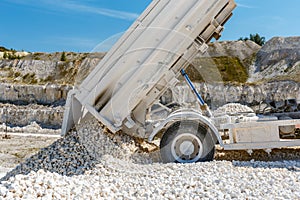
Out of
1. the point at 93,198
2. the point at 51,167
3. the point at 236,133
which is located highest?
the point at 236,133

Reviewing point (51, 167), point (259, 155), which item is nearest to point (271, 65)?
point (259, 155)

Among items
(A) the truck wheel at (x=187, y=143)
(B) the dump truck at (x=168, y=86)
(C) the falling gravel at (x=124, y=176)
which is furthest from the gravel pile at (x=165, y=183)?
(B) the dump truck at (x=168, y=86)

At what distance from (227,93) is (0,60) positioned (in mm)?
25781

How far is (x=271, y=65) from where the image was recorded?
1120 inches

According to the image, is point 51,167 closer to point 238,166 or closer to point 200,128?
point 200,128

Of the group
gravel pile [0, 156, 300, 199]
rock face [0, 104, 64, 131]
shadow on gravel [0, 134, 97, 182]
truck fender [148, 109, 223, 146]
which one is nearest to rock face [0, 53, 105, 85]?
rock face [0, 104, 64, 131]

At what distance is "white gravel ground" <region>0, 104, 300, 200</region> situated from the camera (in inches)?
149

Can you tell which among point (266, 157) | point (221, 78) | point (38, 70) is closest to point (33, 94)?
point (38, 70)

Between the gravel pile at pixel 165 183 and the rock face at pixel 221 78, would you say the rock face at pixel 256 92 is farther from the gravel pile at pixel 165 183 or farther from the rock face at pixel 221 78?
the gravel pile at pixel 165 183

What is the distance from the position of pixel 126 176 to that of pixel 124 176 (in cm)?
3

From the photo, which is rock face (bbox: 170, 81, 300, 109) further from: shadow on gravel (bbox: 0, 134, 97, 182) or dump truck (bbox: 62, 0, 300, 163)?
shadow on gravel (bbox: 0, 134, 97, 182)

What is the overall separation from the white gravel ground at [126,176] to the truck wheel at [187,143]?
1.18 feet

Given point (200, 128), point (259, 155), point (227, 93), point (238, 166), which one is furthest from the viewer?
point (227, 93)

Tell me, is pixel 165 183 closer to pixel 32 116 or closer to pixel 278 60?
pixel 32 116
